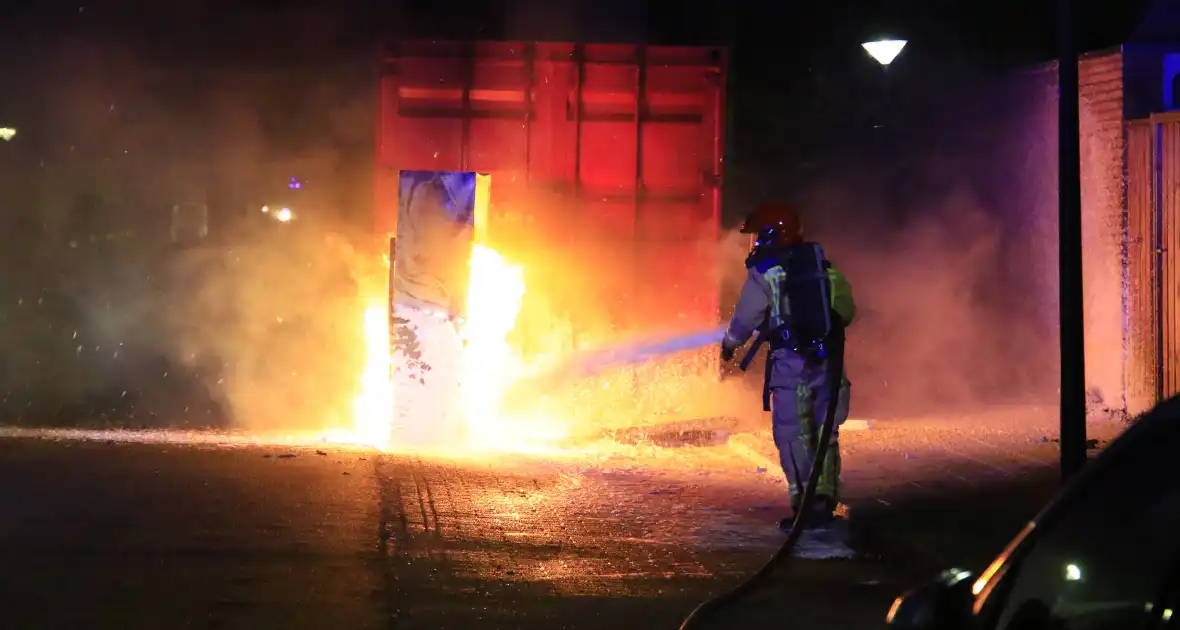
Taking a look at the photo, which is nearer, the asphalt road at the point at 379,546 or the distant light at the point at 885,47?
the asphalt road at the point at 379,546

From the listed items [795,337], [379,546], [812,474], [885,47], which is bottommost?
[379,546]

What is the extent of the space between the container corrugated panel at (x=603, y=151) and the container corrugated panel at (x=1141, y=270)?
3.68 m

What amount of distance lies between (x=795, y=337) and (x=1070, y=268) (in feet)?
4.91

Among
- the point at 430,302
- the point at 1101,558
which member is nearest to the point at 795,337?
the point at 430,302

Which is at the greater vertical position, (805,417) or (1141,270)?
(1141,270)

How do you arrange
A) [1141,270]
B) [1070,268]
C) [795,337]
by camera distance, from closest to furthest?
[1070,268] → [795,337] → [1141,270]

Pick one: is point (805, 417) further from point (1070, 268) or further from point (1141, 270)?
point (1141, 270)

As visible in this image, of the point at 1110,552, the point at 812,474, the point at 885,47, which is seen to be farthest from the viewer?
the point at 885,47

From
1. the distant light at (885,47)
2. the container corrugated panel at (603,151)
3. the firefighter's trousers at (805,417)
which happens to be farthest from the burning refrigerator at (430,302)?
the firefighter's trousers at (805,417)

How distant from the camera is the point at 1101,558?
7.70 feet

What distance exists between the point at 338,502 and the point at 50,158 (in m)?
6.85

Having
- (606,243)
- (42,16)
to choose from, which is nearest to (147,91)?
(42,16)

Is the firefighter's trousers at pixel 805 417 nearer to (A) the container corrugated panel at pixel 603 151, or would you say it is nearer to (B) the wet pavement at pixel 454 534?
(B) the wet pavement at pixel 454 534

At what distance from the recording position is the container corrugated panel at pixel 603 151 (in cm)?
1107
